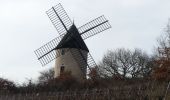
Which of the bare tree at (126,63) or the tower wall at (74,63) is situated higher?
the bare tree at (126,63)

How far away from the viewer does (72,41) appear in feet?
158

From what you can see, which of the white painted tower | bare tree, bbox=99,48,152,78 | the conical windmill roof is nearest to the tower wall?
the white painted tower

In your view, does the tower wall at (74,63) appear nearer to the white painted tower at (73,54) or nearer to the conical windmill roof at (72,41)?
the white painted tower at (73,54)

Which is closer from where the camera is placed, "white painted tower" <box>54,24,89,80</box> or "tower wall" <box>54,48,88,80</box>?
"white painted tower" <box>54,24,89,80</box>

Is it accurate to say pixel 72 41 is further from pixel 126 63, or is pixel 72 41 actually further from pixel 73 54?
pixel 126 63

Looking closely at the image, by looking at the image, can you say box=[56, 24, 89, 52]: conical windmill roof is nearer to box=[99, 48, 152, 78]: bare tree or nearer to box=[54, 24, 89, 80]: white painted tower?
box=[54, 24, 89, 80]: white painted tower

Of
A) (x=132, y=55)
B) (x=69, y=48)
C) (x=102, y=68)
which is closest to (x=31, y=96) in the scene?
(x=69, y=48)

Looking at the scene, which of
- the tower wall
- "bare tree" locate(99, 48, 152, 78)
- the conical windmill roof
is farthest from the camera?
"bare tree" locate(99, 48, 152, 78)

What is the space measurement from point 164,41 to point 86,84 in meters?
16.0

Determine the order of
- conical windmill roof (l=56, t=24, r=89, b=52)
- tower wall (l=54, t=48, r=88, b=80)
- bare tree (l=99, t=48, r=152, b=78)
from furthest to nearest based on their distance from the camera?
bare tree (l=99, t=48, r=152, b=78) → tower wall (l=54, t=48, r=88, b=80) → conical windmill roof (l=56, t=24, r=89, b=52)

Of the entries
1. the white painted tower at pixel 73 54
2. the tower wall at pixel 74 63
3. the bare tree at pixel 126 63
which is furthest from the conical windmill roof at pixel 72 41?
the bare tree at pixel 126 63

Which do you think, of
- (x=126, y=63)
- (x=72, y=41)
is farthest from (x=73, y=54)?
(x=126, y=63)

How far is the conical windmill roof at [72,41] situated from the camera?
4828 centimetres

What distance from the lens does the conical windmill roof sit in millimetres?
48281
